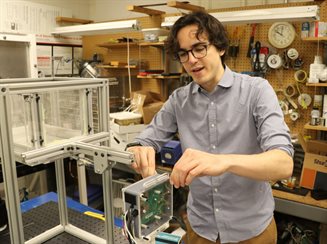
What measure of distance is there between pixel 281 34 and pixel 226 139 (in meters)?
1.73

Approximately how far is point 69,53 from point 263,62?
2414 mm

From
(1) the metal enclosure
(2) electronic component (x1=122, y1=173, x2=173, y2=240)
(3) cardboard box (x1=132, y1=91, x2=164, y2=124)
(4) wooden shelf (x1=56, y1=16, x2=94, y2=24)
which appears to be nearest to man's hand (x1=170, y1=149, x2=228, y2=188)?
(2) electronic component (x1=122, y1=173, x2=173, y2=240)

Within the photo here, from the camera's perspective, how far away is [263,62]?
2721 millimetres

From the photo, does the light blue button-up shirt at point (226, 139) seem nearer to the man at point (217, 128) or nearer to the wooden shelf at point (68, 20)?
the man at point (217, 128)

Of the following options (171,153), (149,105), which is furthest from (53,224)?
(149,105)

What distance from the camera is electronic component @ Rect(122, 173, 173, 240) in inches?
32.5

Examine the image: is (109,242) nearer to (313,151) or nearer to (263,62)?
(313,151)

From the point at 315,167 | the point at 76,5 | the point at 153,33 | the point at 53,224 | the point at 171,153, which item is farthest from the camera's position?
the point at 76,5

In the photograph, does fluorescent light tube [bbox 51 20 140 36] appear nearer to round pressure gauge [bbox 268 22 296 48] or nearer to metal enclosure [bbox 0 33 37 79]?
metal enclosure [bbox 0 33 37 79]

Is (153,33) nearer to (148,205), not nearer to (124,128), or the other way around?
(124,128)

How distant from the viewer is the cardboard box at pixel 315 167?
2.23 m

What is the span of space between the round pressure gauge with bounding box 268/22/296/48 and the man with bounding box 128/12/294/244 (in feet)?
4.96

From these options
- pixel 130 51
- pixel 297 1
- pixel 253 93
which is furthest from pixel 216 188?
pixel 130 51

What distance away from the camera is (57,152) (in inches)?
49.3
